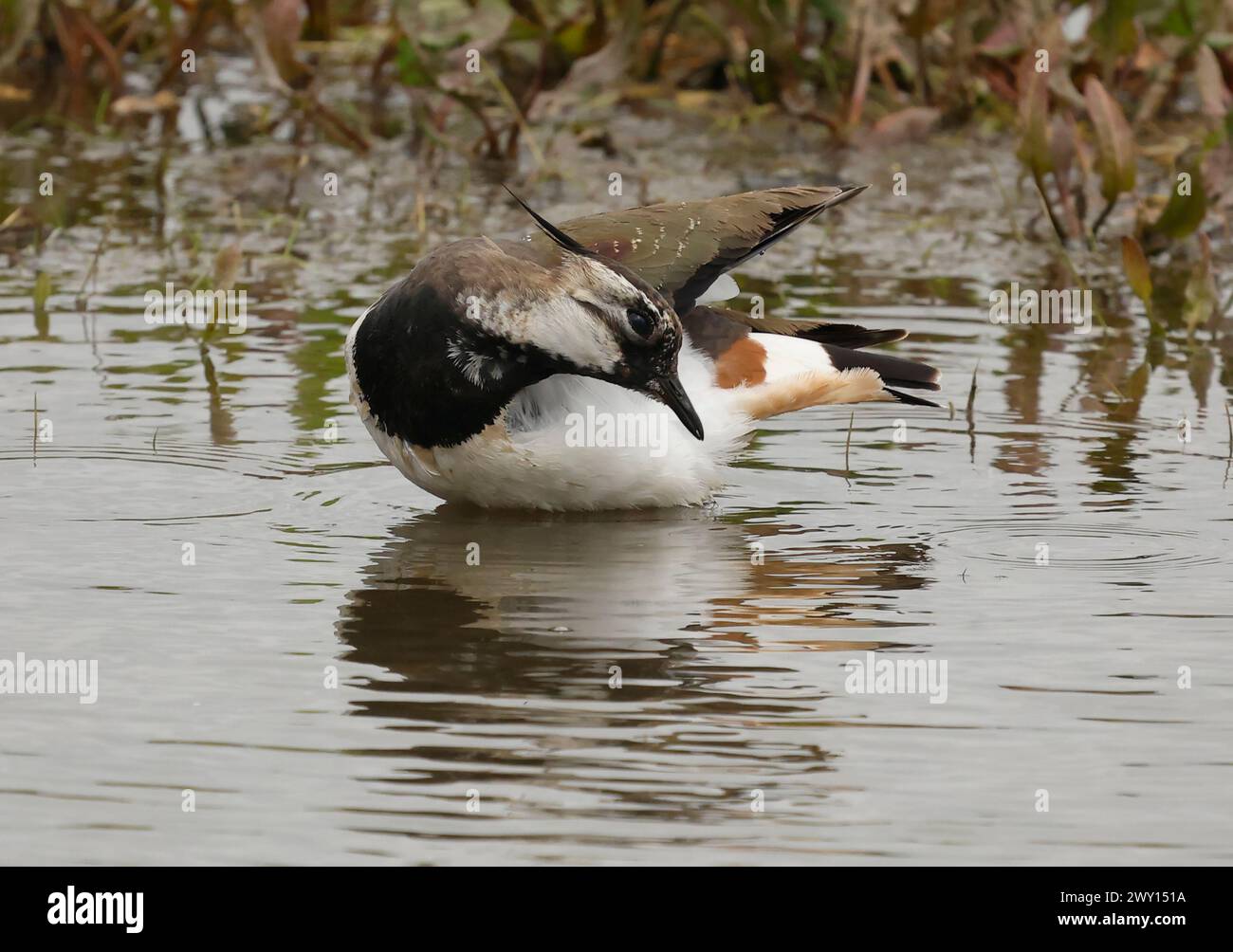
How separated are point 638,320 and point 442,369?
1.81ft

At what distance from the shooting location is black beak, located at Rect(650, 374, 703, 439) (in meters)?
5.98

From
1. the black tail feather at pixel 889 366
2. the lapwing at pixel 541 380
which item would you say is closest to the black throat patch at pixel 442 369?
the lapwing at pixel 541 380

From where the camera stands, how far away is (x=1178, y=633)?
17.0ft

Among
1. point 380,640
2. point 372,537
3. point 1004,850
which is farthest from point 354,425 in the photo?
point 1004,850

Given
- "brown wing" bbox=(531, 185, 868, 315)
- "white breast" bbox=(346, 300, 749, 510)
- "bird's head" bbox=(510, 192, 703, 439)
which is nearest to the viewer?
"bird's head" bbox=(510, 192, 703, 439)

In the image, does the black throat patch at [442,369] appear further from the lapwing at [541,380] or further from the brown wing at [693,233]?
the brown wing at [693,233]

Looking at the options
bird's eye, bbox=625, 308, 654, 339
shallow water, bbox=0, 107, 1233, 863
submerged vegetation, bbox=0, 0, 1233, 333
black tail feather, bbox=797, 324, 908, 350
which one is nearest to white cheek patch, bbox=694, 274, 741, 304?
black tail feather, bbox=797, 324, 908, 350

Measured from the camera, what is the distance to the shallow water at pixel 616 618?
13.5ft

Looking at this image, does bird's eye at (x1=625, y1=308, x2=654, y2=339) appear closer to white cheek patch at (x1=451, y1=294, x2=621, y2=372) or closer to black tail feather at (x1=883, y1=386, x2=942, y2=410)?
white cheek patch at (x1=451, y1=294, x2=621, y2=372)

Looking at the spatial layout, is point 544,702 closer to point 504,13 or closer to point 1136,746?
point 1136,746

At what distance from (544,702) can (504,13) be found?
6020mm

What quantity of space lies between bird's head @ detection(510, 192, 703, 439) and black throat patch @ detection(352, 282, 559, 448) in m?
0.10

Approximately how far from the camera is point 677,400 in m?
6.00

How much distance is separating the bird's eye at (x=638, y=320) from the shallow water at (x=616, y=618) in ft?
2.06
